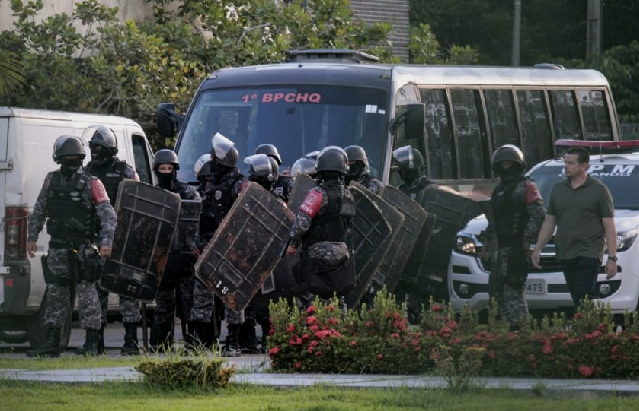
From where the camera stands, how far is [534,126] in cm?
2212

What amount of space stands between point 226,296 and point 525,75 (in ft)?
29.0

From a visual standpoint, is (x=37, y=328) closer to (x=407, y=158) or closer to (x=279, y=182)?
(x=279, y=182)

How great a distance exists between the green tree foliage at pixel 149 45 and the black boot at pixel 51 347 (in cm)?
801

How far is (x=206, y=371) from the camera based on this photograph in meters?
10.9

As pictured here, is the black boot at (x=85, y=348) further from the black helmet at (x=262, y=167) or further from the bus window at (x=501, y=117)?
the bus window at (x=501, y=117)

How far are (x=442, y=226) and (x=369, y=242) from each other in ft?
6.46

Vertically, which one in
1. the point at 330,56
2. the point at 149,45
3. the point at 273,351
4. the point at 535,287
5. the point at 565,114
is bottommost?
the point at 273,351

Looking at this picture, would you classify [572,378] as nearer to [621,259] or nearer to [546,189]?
[621,259]

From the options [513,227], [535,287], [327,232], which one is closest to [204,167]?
[327,232]

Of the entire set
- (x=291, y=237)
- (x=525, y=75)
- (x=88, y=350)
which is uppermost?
(x=525, y=75)

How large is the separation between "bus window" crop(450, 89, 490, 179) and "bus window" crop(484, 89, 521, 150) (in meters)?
0.24

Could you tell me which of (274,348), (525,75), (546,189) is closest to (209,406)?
(274,348)

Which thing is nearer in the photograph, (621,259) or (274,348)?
(274,348)

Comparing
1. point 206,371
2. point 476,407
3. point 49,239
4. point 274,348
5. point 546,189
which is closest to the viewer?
point 476,407
